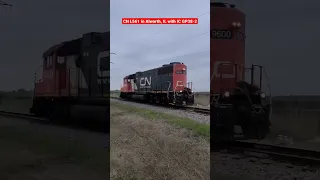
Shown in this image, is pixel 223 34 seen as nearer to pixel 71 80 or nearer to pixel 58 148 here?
pixel 71 80

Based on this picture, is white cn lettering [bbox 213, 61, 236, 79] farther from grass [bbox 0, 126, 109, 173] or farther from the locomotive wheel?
the locomotive wheel

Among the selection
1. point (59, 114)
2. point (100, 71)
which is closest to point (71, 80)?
point (59, 114)

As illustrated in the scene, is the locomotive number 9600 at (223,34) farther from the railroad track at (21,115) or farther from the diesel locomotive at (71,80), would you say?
the railroad track at (21,115)

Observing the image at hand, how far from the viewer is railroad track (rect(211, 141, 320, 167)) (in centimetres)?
448

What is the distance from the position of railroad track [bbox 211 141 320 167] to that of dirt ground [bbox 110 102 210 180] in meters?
0.74

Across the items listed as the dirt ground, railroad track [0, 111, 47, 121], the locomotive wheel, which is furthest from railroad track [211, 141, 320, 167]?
railroad track [0, 111, 47, 121]

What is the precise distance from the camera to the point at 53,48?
3773 mm

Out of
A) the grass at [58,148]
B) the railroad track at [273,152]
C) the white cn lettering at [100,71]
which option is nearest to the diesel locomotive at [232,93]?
the railroad track at [273,152]

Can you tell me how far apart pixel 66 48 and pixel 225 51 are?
8.43 ft

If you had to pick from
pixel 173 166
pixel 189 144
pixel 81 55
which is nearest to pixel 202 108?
pixel 189 144

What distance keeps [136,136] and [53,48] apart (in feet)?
5.11

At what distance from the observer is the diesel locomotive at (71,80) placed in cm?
385

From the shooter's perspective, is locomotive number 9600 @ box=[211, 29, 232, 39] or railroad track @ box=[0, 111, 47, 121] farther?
locomotive number 9600 @ box=[211, 29, 232, 39]

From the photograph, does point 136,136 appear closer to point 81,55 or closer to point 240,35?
point 81,55
